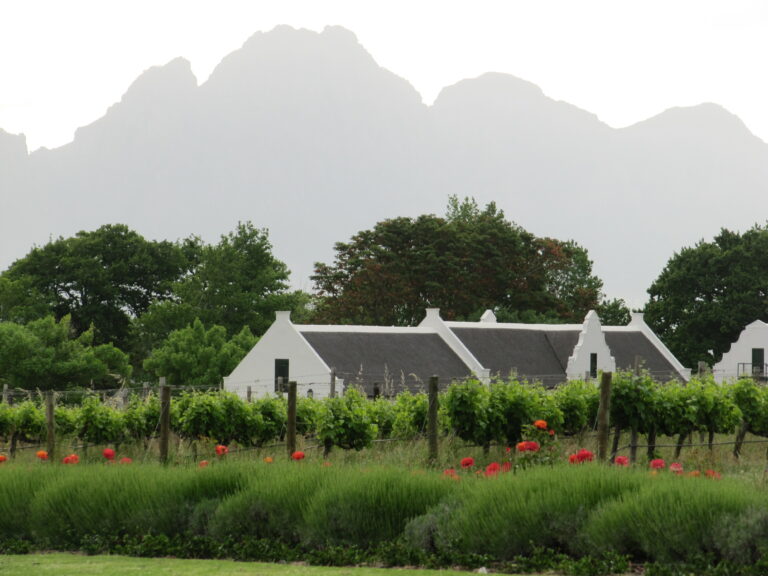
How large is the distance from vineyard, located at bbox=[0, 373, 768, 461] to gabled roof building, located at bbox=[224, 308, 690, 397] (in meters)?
14.2

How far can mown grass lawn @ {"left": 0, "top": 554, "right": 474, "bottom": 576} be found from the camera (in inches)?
434

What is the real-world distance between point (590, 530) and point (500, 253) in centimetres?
5728

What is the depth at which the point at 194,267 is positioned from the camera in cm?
7725

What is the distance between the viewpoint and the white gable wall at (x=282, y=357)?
43250 mm

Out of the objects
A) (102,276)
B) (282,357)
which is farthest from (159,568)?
(102,276)

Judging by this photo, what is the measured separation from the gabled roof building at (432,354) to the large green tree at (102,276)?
25858 mm

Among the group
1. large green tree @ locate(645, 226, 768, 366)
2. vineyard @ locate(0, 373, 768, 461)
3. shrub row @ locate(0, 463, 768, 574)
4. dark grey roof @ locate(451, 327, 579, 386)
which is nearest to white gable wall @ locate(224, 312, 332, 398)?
dark grey roof @ locate(451, 327, 579, 386)

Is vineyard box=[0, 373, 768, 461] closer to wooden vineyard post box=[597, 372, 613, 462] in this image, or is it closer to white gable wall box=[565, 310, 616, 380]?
wooden vineyard post box=[597, 372, 613, 462]

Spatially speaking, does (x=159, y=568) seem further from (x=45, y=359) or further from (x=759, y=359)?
(x=759, y=359)

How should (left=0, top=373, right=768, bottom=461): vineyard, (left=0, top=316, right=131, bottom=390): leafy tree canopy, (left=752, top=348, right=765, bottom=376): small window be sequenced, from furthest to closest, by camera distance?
1. (left=752, top=348, right=765, bottom=376): small window
2. (left=0, top=316, right=131, bottom=390): leafy tree canopy
3. (left=0, top=373, right=768, bottom=461): vineyard

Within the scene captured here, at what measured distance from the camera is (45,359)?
2020 inches

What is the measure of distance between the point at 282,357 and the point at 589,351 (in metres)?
18.0

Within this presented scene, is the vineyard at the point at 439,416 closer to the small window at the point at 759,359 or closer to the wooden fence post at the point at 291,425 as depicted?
the wooden fence post at the point at 291,425

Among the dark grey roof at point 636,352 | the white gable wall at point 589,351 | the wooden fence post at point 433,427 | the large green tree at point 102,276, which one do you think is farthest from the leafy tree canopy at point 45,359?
the wooden fence post at point 433,427
